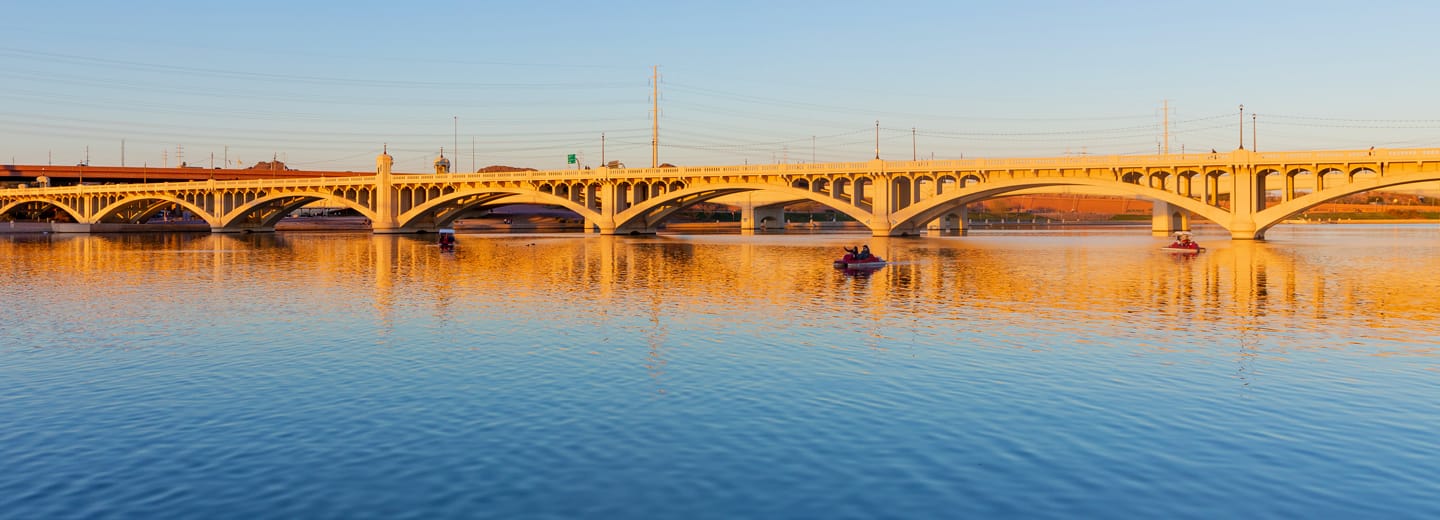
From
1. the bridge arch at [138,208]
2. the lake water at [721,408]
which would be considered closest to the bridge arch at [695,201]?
the bridge arch at [138,208]

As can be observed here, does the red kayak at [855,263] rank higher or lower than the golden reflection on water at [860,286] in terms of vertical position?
higher

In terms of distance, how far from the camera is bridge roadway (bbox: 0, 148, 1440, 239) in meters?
85.8

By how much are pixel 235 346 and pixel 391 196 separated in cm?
11586

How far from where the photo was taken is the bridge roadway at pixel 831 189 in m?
85.8

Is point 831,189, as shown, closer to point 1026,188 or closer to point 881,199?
point 881,199

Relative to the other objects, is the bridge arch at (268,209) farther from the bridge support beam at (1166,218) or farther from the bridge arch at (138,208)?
the bridge support beam at (1166,218)

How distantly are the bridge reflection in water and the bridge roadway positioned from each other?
23722 mm

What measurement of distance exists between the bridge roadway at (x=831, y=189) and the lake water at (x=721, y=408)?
58.0m

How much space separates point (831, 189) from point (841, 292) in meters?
71.8

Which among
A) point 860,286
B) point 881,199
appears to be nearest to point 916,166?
point 881,199

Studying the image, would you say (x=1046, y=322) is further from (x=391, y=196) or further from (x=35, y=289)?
(x=391, y=196)

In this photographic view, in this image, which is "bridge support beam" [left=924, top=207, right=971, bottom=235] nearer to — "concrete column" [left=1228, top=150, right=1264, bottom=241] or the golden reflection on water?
"concrete column" [left=1228, top=150, right=1264, bottom=241]

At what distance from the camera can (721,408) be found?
1488cm

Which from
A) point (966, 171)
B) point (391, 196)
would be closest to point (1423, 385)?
point (966, 171)
